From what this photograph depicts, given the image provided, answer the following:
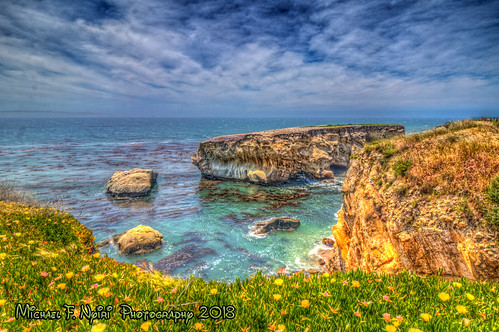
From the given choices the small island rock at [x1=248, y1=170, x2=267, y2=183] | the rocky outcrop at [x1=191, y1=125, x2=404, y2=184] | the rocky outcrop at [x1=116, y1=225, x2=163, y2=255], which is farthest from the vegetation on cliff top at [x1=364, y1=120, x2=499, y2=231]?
the rocky outcrop at [x1=191, y1=125, x2=404, y2=184]

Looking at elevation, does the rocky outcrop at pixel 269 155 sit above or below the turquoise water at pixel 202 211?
above

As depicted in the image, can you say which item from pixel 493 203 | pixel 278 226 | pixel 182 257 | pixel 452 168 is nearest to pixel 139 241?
pixel 182 257

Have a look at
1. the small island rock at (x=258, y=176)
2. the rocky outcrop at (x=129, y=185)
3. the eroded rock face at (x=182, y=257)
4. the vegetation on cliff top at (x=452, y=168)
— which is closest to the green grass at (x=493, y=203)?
the vegetation on cliff top at (x=452, y=168)

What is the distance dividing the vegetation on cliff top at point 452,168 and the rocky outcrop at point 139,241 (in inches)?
557

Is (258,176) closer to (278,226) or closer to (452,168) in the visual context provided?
(278,226)

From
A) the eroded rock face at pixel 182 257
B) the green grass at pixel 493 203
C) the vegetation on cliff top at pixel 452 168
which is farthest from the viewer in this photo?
the eroded rock face at pixel 182 257

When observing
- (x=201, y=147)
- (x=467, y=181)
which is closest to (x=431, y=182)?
(x=467, y=181)

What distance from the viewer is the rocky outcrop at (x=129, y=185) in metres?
26.8

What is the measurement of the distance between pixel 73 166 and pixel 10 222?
39.6m

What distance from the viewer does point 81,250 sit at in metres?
5.97

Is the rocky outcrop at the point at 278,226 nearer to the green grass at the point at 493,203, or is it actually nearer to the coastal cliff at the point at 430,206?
the coastal cliff at the point at 430,206

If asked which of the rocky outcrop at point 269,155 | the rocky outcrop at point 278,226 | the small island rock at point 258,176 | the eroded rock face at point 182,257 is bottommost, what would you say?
the eroded rock face at point 182,257

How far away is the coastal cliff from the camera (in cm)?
529

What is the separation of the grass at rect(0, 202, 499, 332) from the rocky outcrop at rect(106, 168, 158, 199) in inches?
962
